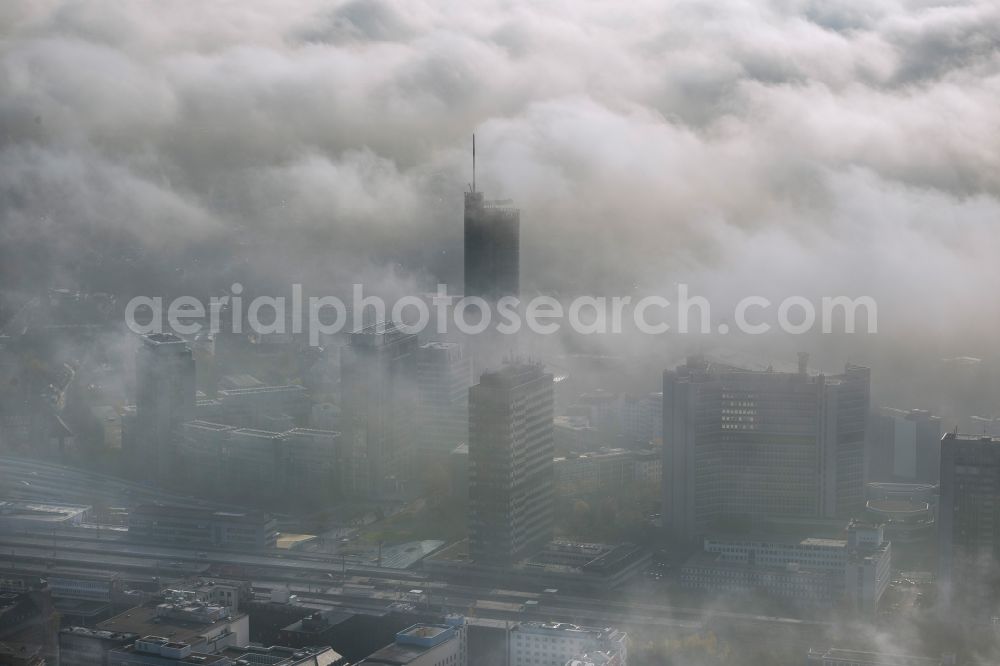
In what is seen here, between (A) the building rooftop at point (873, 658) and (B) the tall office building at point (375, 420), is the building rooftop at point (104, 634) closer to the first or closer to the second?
(A) the building rooftop at point (873, 658)

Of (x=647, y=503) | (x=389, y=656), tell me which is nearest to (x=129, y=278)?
(x=647, y=503)

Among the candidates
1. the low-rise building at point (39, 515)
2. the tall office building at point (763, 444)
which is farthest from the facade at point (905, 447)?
the low-rise building at point (39, 515)

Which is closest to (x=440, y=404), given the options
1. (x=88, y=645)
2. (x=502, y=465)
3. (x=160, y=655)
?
(x=502, y=465)

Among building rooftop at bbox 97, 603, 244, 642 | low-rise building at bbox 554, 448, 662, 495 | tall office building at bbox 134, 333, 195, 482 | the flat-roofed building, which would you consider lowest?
the flat-roofed building

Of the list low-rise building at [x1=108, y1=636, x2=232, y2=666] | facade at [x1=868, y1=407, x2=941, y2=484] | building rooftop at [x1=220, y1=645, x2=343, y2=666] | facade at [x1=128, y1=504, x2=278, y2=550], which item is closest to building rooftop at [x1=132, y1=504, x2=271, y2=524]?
facade at [x1=128, y1=504, x2=278, y2=550]

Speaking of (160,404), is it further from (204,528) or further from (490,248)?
(490,248)

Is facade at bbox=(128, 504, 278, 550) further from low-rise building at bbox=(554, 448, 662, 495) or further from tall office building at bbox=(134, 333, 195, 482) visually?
low-rise building at bbox=(554, 448, 662, 495)

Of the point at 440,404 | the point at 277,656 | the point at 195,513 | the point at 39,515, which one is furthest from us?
the point at 440,404
